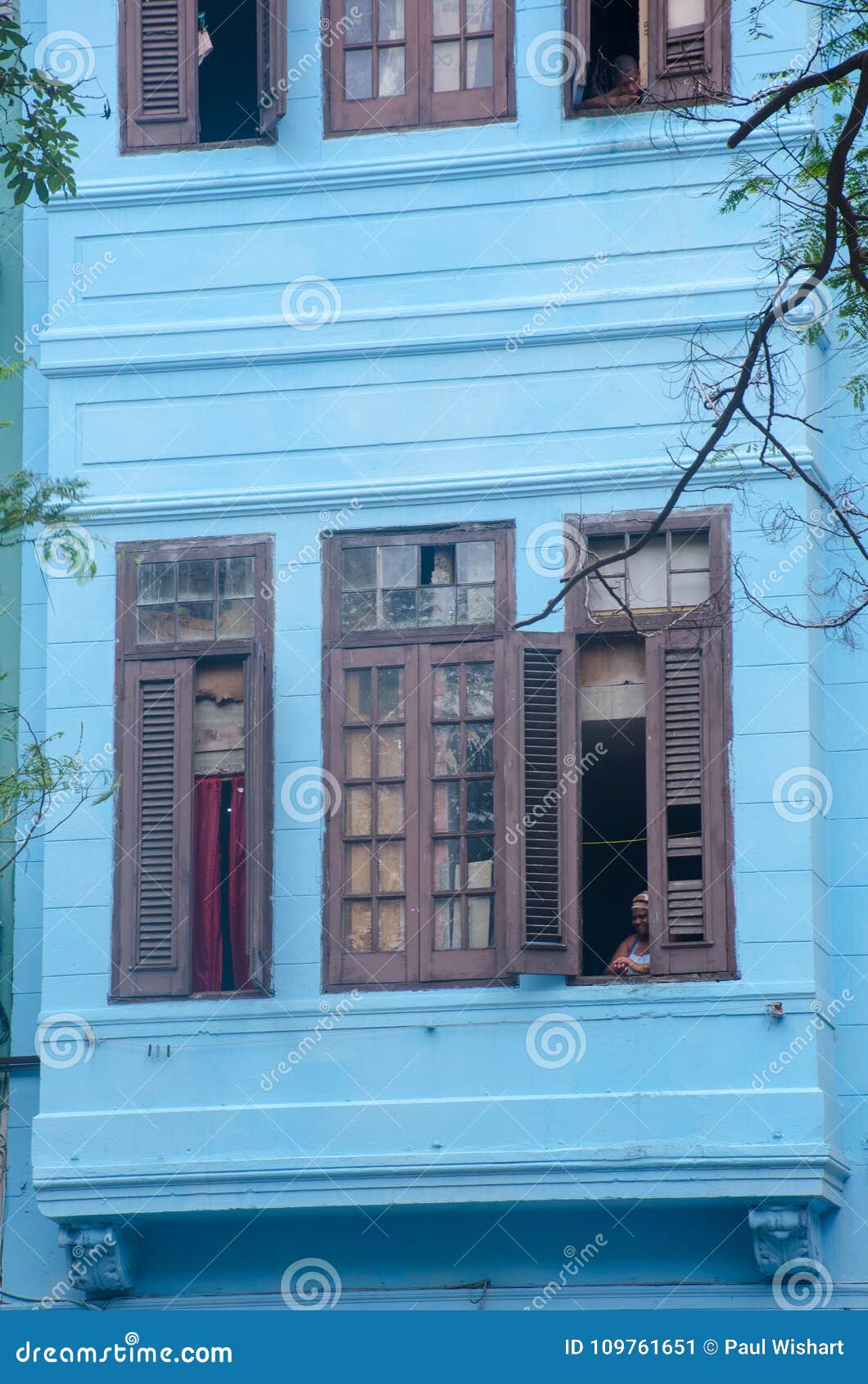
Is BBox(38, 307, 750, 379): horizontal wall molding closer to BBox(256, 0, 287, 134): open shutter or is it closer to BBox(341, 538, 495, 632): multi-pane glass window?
BBox(341, 538, 495, 632): multi-pane glass window

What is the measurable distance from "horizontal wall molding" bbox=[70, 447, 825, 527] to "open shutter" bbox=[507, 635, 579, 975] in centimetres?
79

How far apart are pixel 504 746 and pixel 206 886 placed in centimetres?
163

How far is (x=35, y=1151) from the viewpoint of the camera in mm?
10664

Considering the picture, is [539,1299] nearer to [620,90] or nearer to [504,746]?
[504,746]

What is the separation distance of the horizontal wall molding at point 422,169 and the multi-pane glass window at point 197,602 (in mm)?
1929

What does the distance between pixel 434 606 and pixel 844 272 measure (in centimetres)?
287

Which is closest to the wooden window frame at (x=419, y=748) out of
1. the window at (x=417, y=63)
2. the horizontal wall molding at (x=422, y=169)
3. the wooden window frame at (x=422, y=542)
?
the wooden window frame at (x=422, y=542)

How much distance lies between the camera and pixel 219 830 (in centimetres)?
1109

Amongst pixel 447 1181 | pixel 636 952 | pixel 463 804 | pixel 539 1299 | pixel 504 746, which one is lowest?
pixel 539 1299

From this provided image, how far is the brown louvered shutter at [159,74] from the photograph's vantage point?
466 inches

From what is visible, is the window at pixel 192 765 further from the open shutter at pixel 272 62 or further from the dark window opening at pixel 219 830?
the open shutter at pixel 272 62

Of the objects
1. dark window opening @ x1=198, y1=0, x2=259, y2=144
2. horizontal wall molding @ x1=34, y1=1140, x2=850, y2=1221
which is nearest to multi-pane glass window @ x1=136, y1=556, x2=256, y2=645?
horizontal wall molding @ x1=34, y1=1140, x2=850, y2=1221

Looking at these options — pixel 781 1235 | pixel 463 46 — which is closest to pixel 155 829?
pixel 781 1235

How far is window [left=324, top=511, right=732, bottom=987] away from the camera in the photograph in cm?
1042
